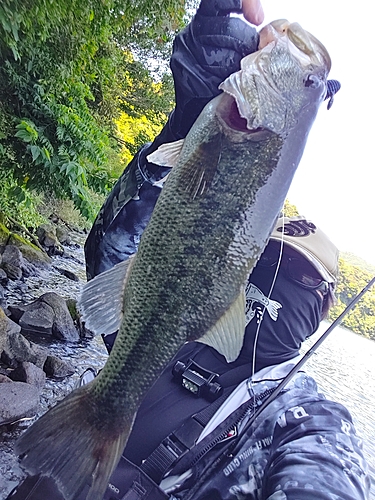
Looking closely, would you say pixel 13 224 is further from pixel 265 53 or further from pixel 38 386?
pixel 265 53

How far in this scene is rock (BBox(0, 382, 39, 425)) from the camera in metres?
6.02

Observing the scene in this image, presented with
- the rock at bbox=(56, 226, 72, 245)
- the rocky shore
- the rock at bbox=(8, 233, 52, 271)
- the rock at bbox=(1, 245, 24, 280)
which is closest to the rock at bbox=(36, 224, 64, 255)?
the rocky shore

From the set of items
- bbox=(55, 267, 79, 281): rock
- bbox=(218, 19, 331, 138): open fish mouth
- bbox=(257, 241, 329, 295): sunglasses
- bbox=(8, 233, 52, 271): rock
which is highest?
bbox=(218, 19, 331, 138): open fish mouth

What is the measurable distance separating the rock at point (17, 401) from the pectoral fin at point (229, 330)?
5.51 meters

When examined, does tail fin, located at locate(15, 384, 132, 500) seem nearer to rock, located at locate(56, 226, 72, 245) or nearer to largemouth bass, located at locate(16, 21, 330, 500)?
largemouth bass, located at locate(16, 21, 330, 500)

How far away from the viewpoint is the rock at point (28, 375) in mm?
6877

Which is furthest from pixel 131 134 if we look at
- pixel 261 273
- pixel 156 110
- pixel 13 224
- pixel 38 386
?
pixel 261 273

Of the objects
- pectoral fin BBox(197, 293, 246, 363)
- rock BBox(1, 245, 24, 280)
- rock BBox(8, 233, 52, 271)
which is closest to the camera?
pectoral fin BBox(197, 293, 246, 363)

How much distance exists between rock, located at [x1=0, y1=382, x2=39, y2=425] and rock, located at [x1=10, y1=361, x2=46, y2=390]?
0.32 m

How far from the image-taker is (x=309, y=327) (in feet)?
7.49

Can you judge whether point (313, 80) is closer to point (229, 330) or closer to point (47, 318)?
point (229, 330)

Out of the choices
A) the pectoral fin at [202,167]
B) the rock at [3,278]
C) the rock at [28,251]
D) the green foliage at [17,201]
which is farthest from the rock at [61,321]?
the pectoral fin at [202,167]

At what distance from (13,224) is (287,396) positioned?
1363 cm

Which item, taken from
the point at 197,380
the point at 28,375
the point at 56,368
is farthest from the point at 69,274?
the point at 197,380
